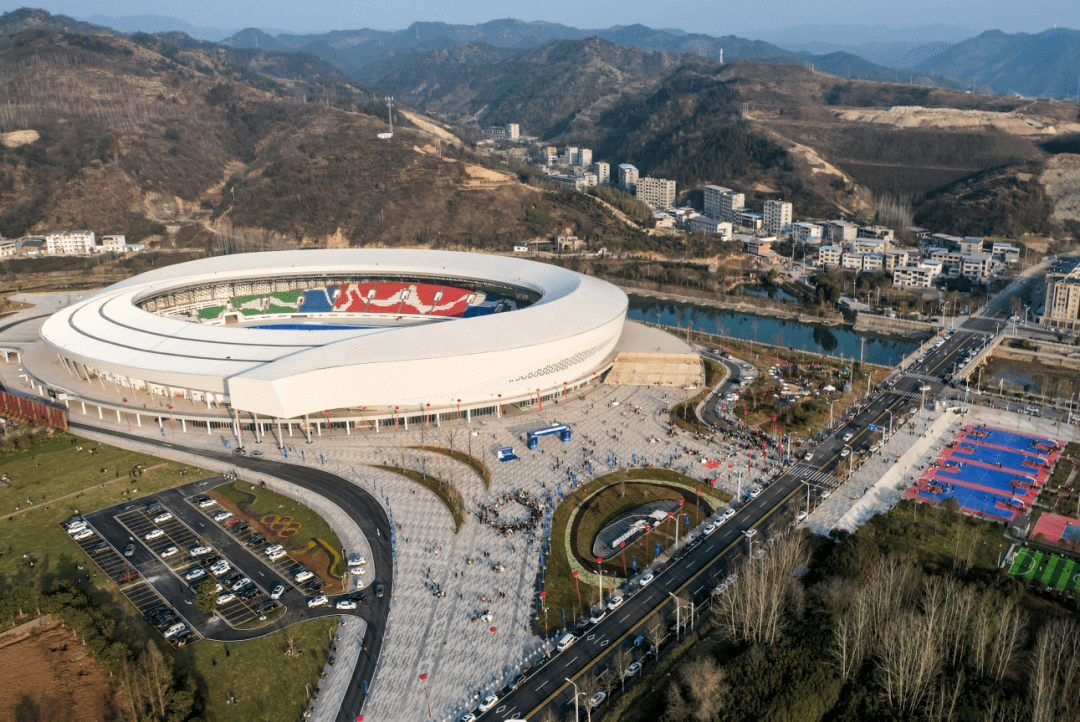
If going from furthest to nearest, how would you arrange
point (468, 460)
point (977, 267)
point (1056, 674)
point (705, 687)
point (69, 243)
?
point (69, 243) → point (977, 267) → point (468, 460) → point (705, 687) → point (1056, 674)

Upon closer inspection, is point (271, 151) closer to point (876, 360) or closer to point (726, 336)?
point (726, 336)

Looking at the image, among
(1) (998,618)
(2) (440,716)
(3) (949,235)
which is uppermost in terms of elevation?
(3) (949,235)

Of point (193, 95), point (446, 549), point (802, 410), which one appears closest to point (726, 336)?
point (802, 410)

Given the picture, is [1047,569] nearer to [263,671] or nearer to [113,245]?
[263,671]

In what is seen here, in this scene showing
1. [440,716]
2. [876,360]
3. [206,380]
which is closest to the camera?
[440,716]

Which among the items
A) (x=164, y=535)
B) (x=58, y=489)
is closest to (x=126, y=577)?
(x=164, y=535)

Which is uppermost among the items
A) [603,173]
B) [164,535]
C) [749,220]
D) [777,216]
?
[603,173]
